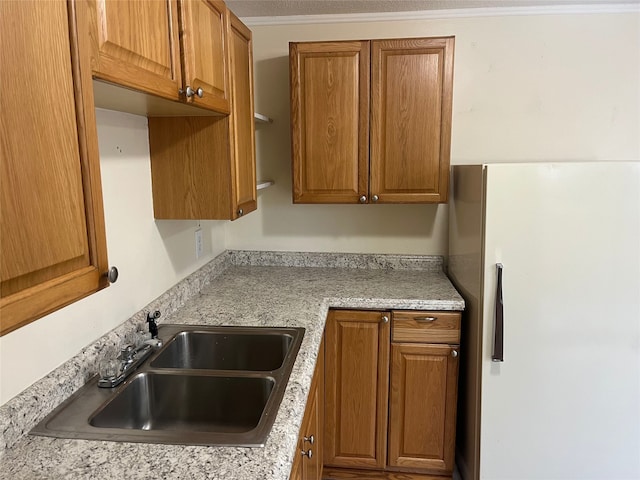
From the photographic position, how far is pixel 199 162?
179 centimetres

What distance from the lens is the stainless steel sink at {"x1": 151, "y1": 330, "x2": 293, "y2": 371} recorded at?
1683mm

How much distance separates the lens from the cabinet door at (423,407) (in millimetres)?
2111

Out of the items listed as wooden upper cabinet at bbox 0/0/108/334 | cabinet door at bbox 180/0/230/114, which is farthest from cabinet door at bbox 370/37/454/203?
wooden upper cabinet at bbox 0/0/108/334

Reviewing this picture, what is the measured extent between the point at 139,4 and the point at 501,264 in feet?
4.95

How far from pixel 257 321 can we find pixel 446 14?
1802 mm

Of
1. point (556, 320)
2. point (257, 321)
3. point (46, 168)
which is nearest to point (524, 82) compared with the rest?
point (556, 320)

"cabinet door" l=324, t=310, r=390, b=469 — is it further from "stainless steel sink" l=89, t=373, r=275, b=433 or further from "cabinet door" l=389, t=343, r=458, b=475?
"stainless steel sink" l=89, t=373, r=275, b=433

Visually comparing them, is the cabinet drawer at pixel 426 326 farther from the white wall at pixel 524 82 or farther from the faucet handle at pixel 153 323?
the faucet handle at pixel 153 323

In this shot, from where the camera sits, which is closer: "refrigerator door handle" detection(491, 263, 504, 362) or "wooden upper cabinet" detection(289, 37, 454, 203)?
"refrigerator door handle" detection(491, 263, 504, 362)

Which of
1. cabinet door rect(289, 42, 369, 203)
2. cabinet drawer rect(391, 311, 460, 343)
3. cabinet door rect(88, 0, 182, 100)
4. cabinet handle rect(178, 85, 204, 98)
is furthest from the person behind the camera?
cabinet door rect(289, 42, 369, 203)

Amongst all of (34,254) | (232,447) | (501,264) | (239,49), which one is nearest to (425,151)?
(501,264)

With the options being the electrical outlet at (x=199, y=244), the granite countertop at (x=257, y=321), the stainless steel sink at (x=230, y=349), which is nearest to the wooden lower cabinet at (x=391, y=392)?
the granite countertop at (x=257, y=321)

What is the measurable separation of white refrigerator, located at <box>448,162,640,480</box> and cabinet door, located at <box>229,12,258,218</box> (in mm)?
974

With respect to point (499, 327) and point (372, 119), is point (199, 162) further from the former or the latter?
point (499, 327)
